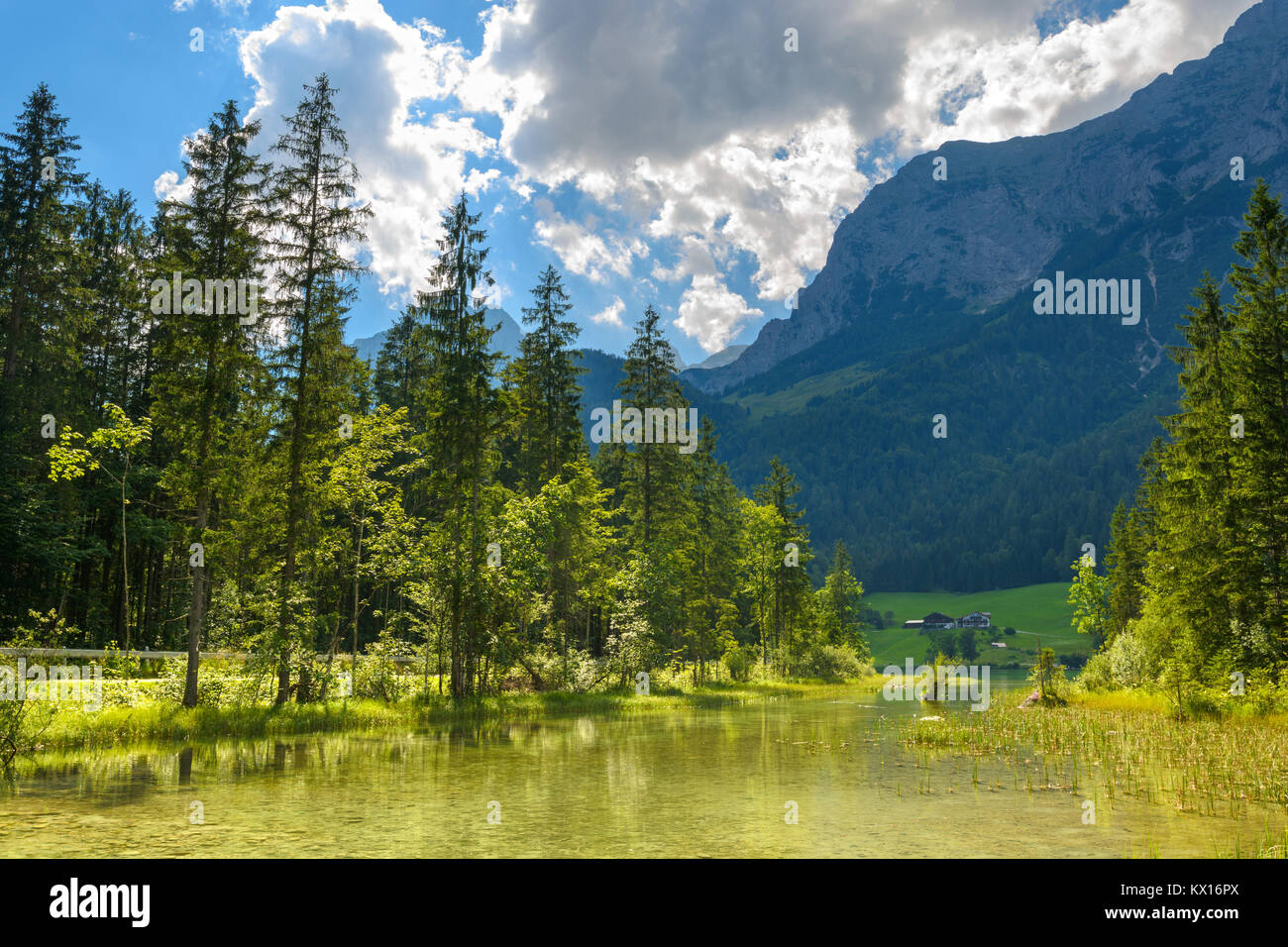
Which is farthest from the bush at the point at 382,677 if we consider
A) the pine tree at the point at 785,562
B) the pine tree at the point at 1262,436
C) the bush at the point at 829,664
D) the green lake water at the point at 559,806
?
the bush at the point at 829,664

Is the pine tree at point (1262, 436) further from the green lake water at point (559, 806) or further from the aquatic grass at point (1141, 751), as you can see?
the green lake water at point (559, 806)

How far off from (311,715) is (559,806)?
1580 cm

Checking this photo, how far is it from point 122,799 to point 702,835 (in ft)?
32.4

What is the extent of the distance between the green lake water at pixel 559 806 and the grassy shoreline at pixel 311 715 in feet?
5.16

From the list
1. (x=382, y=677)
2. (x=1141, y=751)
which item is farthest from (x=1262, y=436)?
(x=382, y=677)

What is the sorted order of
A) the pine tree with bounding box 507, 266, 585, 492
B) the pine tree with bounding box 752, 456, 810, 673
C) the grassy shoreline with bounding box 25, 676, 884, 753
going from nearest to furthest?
1. the grassy shoreline with bounding box 25, 676, 884, 753
2. the pine tree with bounding box 507, 266, 585, 492
3. the pine tree with bounding box 752, 456, 810, 673

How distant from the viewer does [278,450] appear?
2812cm

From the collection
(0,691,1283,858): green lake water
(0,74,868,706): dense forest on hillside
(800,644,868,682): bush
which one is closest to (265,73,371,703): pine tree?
(0,74,868,706): dense forest on hillside

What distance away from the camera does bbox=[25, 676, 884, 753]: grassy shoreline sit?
2006 centimetres

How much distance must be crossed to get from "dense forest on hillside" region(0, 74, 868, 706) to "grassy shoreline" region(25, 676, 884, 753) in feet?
6.10

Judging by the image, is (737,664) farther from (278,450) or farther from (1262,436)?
(278,450)

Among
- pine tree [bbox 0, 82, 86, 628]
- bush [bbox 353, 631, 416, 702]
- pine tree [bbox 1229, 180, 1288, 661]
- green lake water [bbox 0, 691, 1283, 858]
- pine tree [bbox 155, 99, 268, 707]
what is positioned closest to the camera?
green lake water [bbox 0, 691, 1283, 858]

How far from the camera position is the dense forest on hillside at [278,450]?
1022 inches

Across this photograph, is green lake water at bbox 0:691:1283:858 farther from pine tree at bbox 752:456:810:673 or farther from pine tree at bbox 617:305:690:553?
pine tree at bbox 752:456:810:673
